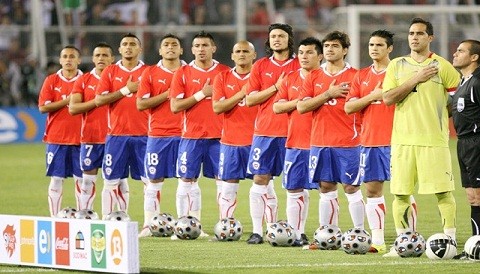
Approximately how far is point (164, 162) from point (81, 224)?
453 centimetres

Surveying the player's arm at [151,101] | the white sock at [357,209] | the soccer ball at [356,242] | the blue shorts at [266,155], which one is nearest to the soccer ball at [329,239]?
the white sock at [357,209]

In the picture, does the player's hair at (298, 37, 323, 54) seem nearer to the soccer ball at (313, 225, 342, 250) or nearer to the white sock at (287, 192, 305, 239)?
the white sock at (287, 192, 305, 239)

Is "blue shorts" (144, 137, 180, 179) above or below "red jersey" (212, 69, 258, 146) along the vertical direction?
below

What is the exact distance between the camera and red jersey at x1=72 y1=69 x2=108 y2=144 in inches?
609

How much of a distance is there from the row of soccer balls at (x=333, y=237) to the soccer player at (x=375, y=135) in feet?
1.23

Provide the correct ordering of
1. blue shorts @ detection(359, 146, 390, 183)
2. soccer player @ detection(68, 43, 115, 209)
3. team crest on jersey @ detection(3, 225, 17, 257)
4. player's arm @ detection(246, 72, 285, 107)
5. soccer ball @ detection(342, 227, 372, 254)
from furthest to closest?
soccer player @ detection(68, 43, 115, 209) < player's arm @ detection(246, 72, 285, 107) < blue shorts @ detection(359, 146, 390, 183) < soccer ball @ detection(342, 227, 372, 254) < team crest on jersey @ detection(3, 225, 17, 257)

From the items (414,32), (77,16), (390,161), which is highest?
(77,16)

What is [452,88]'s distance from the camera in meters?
11.6

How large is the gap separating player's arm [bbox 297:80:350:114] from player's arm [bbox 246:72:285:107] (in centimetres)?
62

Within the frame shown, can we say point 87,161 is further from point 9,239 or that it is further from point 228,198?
point 9,239

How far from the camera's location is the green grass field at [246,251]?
11.0 meters

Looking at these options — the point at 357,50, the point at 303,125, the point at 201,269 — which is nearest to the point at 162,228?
the point at 303,125

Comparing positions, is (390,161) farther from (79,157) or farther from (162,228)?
(79,157)

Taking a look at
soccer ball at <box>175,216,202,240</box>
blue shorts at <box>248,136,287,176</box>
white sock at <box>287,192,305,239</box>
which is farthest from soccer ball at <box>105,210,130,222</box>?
white sock at <box>287,192,305,239</box>
